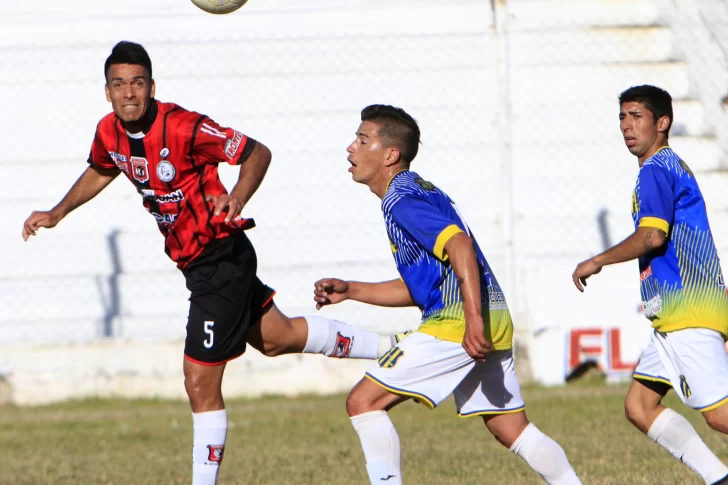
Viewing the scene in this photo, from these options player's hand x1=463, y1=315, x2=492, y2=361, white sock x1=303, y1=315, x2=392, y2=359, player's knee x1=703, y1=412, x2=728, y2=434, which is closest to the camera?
player's hand x1=463, y1=315, x2=492, y2=361

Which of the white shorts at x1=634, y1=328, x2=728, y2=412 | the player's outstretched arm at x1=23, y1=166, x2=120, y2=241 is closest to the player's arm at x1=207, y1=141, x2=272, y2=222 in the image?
the player's outstretched arm at x1=23, y1=166, x2=120, y2=241

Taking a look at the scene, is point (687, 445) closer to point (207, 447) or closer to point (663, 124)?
point (663, 124)

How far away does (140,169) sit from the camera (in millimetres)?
5184

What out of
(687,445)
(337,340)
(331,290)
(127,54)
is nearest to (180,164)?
(127,54)

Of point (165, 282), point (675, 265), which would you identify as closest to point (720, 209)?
point (165, 282)

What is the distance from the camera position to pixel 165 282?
39.6 ft

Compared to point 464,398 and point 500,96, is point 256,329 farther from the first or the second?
point 500,96

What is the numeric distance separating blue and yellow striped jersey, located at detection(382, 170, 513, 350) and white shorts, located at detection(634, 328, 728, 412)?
31.1 inches

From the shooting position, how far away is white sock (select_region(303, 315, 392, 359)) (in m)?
5.59

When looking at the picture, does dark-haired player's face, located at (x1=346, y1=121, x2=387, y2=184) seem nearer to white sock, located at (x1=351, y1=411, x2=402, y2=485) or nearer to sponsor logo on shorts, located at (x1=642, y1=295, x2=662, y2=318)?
white sock, located at (x1=351, y1=411, x2=402, y2=485)

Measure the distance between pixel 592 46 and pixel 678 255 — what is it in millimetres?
9404

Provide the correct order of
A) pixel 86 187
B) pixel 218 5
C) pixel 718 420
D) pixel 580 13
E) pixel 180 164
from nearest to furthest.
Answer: pixel 718 420
pixel 180 164
pixel 86 187
pixel 218 5
pixel 580 13

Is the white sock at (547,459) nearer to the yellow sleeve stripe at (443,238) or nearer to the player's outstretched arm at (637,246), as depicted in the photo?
the player's outstretched arm at (637,246)

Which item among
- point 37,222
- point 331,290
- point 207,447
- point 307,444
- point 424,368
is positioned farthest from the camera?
point 307,444
